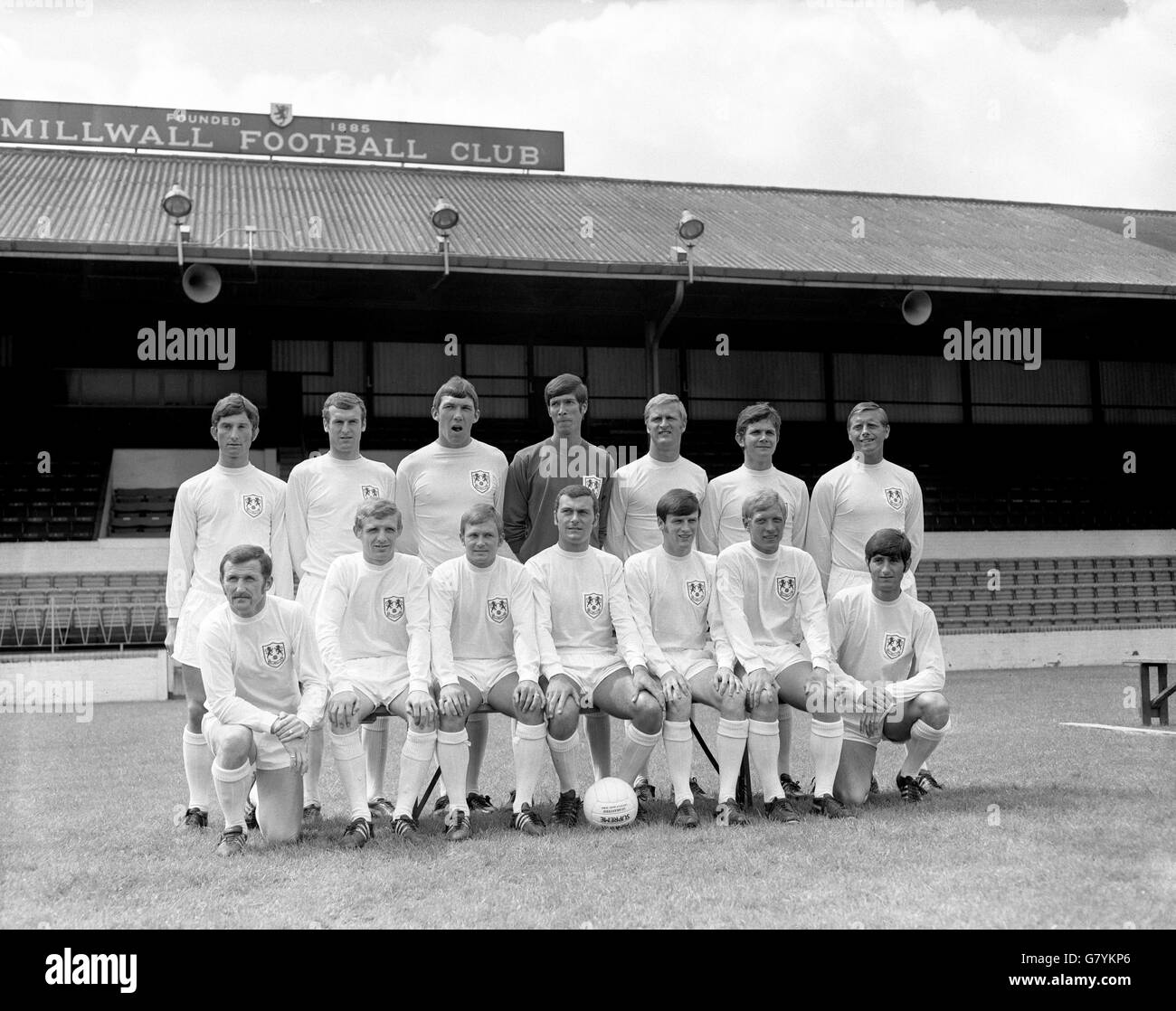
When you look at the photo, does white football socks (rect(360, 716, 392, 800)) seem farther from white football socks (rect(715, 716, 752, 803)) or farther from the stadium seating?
the stadium seating

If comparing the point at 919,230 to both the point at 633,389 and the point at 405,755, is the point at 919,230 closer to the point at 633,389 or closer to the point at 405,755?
the point at 633,389

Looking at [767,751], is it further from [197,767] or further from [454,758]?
[197,767]

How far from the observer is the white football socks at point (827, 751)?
530 cm

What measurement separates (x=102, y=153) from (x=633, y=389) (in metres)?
11.4

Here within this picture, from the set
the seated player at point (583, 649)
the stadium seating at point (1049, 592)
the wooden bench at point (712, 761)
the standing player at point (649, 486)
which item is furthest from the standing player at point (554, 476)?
the stadium seating at point (1049, 592)

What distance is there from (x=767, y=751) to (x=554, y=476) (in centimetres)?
181

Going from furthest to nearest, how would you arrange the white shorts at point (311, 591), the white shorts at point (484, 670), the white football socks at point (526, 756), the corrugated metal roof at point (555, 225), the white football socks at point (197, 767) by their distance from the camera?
the corrugated metal roof at point (555, 225) → the white shorts at point (311, 591) → the white football socks at point (197, 767) → the white shorts at point (484, 670) → the white football socks at point (526, 756)

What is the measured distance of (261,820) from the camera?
4879 millimetres

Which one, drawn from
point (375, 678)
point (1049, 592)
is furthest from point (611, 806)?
point (1049, 592)

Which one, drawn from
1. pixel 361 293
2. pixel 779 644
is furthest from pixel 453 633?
pixel 361 293

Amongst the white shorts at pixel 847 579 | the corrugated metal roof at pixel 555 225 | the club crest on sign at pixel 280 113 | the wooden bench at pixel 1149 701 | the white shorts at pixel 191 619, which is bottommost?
the wooden bench at pixel 1149 701

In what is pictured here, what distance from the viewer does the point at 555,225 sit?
19.3 meters

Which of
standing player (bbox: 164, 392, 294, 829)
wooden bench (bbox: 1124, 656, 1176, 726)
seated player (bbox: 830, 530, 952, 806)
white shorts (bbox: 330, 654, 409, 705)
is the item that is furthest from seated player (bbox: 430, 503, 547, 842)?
wooden bench (bbox: 1124, 656, 1176, 726)

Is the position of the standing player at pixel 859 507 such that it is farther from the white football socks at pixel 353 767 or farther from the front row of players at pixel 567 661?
the white football socks at pixel 353 767
